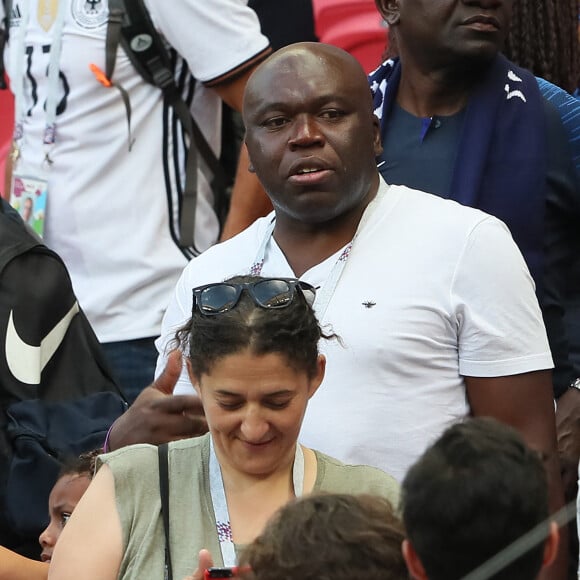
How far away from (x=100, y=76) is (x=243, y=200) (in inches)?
23.1

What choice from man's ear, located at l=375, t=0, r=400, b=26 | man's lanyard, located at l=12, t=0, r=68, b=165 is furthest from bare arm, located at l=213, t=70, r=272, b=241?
man's ear, located at l=375, t=0, r=400, b=26

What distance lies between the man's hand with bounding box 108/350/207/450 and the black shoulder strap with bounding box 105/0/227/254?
1371 millimetres

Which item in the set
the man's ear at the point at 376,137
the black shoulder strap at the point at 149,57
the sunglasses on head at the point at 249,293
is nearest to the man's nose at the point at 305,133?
the man's ear at the point at 376,137

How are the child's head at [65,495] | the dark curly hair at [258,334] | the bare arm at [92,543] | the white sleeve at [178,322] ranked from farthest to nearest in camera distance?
the child's head at [65,495]
the white sleeve at [178,322]
the dark curly hair at [258,334]
the bare arm at [92,543]

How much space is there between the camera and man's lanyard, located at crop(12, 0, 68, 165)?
15.2 feet

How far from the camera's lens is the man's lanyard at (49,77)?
15.2 ft

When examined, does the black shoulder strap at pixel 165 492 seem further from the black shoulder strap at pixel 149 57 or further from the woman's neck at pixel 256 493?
the black shoulder strap at pixel 149 57

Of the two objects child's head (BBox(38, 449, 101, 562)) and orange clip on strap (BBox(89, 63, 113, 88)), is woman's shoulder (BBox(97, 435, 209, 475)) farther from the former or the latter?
orange clip on strap (BBox(89, 63, 113, 88))

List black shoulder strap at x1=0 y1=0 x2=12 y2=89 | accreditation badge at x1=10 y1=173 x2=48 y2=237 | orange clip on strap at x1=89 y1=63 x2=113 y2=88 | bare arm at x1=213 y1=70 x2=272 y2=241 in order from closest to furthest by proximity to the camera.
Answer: bare arm at x1=213 y1=70 x2=272 y2=241 < orange clip on strap at x1=89 y1=63 x2=113 y2=88 < accreditation badge at x1=10 y1=173 x2=48 y2=237 < black shoulder strap at x1=0 y1=0 x2=12 y2=89

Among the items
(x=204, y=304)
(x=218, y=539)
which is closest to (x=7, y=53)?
(x=204, y=304)

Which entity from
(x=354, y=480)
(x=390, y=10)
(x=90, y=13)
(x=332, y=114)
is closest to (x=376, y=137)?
(x=332, y=114)

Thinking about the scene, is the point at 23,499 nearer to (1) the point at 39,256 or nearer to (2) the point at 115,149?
(1) the point at 39,256

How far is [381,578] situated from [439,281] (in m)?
1.02

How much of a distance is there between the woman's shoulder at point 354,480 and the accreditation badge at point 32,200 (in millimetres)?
1954
